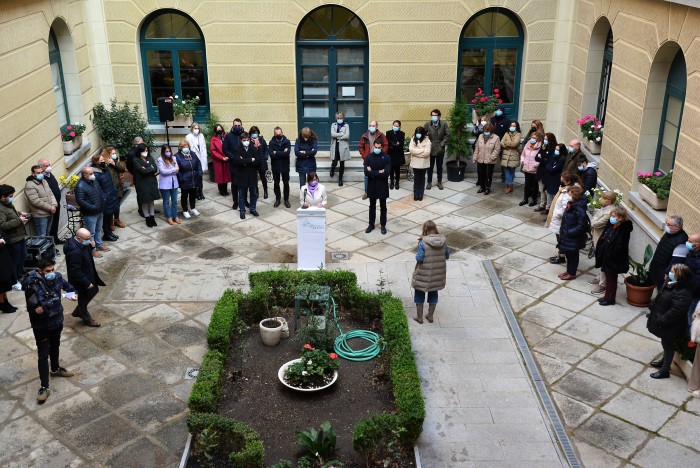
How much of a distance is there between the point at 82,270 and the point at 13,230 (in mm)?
1885

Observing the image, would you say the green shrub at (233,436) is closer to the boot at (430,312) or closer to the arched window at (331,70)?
the boot at (430,312)

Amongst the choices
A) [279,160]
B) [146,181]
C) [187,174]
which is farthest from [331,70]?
[146,181]

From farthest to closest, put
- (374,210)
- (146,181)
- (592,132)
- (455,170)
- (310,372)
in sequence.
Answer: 1. (455,170)
2. (592,132)
3. (146,181)
4. (374,210)
5. (310,372)

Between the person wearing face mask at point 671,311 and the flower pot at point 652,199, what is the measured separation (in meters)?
2.96

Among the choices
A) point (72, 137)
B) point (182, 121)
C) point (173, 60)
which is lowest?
point (182, 121)

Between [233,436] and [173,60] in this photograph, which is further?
[173,60]

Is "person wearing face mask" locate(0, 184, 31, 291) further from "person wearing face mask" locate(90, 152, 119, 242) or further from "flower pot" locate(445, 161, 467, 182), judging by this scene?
"flower pot" locate(445, 161, 467, 182)

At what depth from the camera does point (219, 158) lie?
16.4 metres

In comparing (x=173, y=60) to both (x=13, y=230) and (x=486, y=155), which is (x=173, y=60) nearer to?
(x=13, y=230)

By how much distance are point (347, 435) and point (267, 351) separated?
2.25 m

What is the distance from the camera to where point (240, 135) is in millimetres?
15648

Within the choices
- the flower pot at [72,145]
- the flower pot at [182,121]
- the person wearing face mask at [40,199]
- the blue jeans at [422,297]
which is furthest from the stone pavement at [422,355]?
the flower pot at [182,121]

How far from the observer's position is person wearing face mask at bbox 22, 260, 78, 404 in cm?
916

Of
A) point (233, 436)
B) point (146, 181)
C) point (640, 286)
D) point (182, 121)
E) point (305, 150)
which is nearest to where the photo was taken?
point (233, 436)
